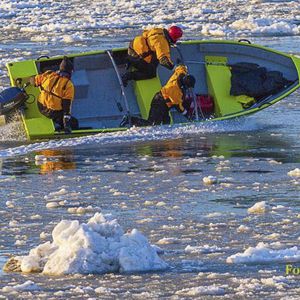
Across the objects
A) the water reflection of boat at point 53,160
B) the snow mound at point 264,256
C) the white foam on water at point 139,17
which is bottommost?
the white foam on water at point 139,17

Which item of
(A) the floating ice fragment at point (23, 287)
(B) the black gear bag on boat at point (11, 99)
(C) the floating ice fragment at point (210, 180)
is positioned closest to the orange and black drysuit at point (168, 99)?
(B) the black gear bag on boat at point (11, 99)

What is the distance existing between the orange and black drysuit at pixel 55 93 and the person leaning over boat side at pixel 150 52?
142 cm

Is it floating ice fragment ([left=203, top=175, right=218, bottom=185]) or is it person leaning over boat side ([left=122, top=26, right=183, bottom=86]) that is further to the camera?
person leaning over boat side ([left=122, top=26, right=183, bottom=86])

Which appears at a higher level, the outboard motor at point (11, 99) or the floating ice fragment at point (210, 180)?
the outboard motor at point (11, 99)

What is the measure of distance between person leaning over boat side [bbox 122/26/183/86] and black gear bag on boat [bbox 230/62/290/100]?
1.18m

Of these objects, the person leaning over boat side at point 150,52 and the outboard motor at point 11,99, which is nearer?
the outboard motor at point 11,99

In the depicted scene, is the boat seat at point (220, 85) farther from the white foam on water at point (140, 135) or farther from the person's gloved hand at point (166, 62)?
the person's gloved hand at point (166, 62)

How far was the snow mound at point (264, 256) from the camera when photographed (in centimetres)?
1002

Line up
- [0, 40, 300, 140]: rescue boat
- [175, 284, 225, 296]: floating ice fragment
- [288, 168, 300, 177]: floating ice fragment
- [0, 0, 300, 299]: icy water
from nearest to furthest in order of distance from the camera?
1. [175, 284, 225, 296]: floating ice fragment
2. [0, 0, 300, 299]: icy water
3. [288, 168, 300, 177]: floating ice fragment
4. [0, 40, 300, 140]: rescue boat

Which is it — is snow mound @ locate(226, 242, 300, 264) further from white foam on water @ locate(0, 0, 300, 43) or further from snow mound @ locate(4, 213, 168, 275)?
white foam on water @ locate(0, 0, 300, 43)

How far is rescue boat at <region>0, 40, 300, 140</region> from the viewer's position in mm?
18375

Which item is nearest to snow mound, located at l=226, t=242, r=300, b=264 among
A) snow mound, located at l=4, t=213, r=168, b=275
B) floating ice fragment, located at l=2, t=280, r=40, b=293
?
snow mound, located at l=4, t=213, r=168, b=275

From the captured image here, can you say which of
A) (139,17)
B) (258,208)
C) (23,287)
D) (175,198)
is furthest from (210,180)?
(139,17)

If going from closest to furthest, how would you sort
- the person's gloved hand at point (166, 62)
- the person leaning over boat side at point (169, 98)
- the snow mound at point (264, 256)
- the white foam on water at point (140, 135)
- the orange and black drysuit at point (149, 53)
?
the snow mound at point (264, 256)
the white foam on water at point (140, 135)
the person leaning over boat side at point (169, 98)
the person's gloved hand at point (166, 62)
the orange and black drysuit at point (149, 53)
